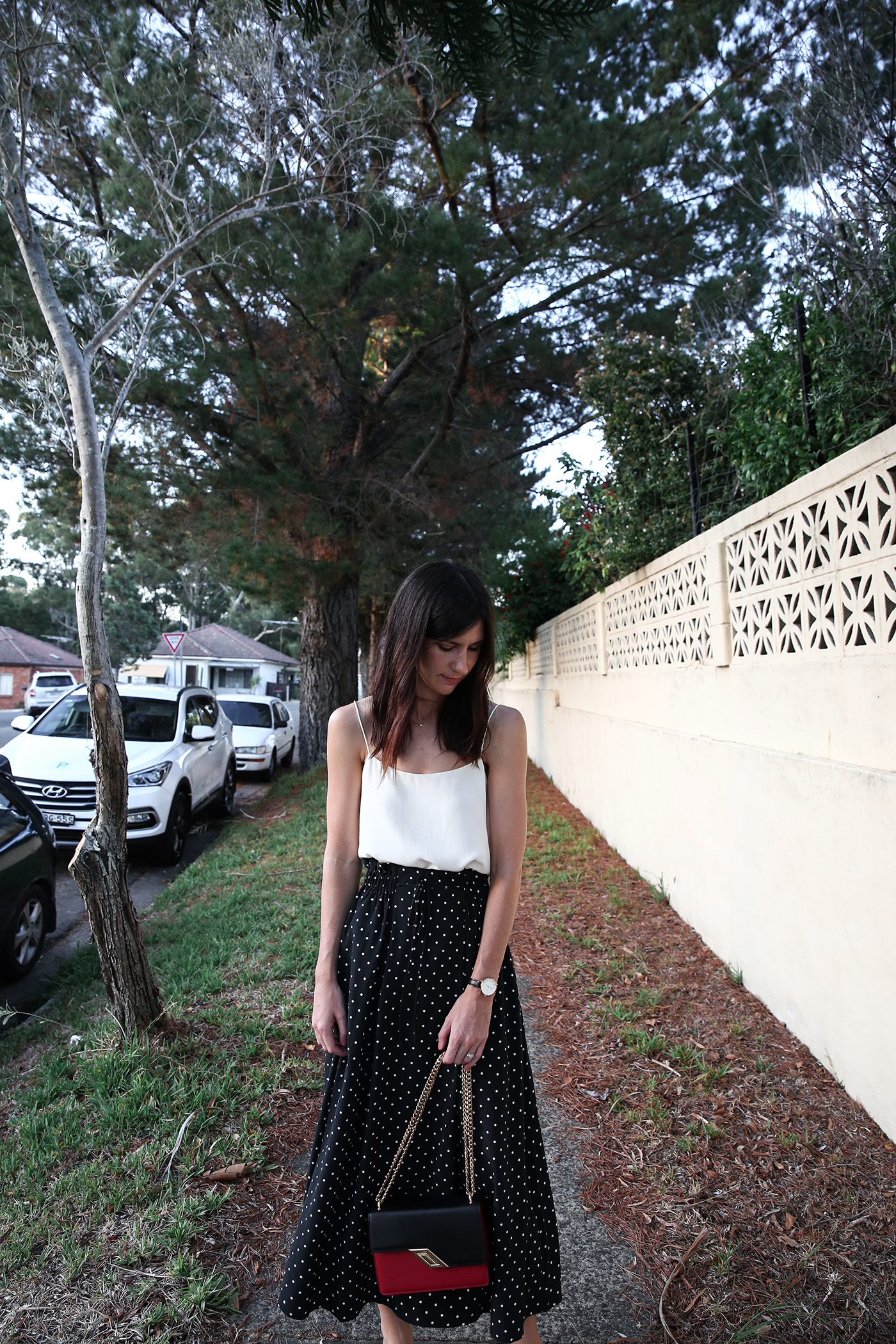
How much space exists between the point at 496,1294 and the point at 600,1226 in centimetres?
97

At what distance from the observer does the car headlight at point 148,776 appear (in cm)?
757

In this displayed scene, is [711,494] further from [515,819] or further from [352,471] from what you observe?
[352,471]

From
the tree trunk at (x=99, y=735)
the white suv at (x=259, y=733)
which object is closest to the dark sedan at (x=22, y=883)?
the tree trunk at (x=99, y=735)

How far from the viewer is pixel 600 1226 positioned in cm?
254

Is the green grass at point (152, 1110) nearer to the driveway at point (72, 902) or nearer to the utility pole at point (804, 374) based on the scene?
the driveway at point (72, 902)

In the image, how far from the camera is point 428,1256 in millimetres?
1680

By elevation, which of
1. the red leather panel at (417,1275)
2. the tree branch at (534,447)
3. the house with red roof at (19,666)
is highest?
the tree branch at (534,447)

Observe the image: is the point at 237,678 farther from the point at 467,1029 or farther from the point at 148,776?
the point at 467,1029

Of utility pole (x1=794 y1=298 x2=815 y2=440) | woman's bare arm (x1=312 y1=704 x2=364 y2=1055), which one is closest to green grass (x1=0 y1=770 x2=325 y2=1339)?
woman's bare arm (x1=312 y1=704 x2=364 y2=1055)

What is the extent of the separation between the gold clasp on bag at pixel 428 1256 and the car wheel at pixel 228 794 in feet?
29.5

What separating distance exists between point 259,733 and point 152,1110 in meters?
11.6

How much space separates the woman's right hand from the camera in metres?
1.88

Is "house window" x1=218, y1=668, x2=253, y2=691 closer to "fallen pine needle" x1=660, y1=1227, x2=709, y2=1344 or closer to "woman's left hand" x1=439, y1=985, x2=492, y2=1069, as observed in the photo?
"fallen pine needle" x1=660, y1=1227, x2=709, y2=1344

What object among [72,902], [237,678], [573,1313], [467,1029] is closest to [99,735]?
[467,1029]
